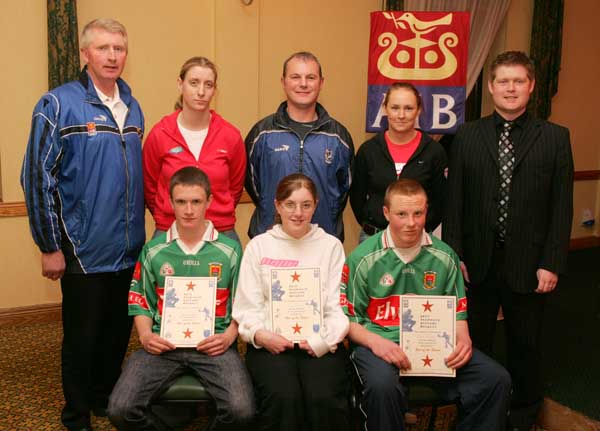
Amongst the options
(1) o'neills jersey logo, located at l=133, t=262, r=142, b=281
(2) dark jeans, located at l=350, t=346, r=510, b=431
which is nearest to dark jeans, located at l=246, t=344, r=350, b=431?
(2) dark jeans, located at l=350, t=346, r=510, b=431

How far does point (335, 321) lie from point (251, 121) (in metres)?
2.92

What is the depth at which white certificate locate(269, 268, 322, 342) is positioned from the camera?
104 inches

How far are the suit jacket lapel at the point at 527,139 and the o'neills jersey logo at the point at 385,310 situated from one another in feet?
2.84

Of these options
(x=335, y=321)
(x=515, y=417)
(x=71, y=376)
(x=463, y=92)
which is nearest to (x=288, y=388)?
(x=335, y=321)

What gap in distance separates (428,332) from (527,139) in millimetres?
1035

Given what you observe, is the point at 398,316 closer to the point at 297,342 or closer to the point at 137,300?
the point at 297,342

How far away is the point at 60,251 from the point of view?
2.78 metres

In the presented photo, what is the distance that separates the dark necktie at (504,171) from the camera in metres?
2.89

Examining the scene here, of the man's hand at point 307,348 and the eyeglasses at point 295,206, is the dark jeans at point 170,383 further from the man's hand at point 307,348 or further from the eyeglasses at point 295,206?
the eyeglasses at point 295,206

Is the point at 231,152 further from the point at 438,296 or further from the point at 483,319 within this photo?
the point at 483,319

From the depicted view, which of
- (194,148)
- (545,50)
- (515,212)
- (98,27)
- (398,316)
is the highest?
(545,50)

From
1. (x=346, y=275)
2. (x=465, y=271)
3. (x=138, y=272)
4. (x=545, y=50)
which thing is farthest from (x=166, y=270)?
(x=545, y=50)

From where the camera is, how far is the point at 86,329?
287 centimetres

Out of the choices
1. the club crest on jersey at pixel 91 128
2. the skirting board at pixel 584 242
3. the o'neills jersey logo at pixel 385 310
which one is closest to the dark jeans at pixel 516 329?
the o'neills jersey logo at pixel 385 310
